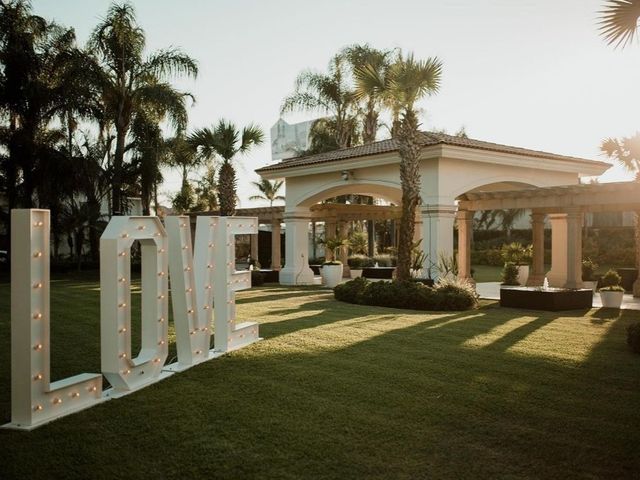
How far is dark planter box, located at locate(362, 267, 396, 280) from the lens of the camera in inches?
1000

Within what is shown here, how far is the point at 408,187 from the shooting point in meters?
16.3

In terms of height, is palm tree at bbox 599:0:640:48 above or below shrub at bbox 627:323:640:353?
above

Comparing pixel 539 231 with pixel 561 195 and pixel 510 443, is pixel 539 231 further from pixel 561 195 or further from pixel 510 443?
pixel 510 443

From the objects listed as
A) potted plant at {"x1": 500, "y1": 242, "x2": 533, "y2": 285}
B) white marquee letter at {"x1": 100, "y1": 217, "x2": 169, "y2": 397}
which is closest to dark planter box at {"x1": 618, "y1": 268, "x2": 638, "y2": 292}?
potted plant at {"x1": 500, "y1": 242, "x2": 533, "y2": 285}

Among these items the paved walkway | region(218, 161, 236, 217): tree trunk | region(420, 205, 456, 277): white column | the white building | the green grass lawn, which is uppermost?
the white building

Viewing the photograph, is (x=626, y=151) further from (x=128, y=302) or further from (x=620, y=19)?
(x=128, y=302)

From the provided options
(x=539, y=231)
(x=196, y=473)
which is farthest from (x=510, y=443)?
(x=539, y=231)

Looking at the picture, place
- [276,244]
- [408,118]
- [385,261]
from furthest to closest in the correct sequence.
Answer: [385,261], [276,244], [408,118]

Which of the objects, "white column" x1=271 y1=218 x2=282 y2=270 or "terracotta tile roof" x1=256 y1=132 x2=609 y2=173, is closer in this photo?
"terracotta tile roof" x1=256 y1=132 x2=609 y2=173

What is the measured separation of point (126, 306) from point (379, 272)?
20.1 metres

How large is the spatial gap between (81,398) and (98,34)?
23.8 metres

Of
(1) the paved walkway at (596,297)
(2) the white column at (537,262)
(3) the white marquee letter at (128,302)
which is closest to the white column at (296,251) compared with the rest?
(1) the paved walkway at (596,297)

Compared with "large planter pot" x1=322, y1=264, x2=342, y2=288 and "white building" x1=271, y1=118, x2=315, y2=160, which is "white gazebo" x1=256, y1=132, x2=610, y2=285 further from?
"white building" x1=271, y1=118, x2=315, y2=160

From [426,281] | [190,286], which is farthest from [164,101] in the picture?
[190,286]
